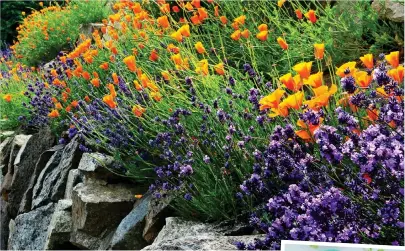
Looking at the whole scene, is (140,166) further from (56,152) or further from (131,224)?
(56,152)

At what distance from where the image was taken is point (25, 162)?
5.30 m

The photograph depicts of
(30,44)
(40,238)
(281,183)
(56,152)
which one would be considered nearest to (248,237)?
(281,183)

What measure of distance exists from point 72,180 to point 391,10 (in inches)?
88.9

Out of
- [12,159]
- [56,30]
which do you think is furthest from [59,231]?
[56,30]

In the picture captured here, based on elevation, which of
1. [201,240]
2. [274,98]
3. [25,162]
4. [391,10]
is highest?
[274,98]

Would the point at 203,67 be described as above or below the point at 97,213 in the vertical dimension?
above

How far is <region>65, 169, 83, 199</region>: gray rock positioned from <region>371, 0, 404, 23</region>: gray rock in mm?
2092

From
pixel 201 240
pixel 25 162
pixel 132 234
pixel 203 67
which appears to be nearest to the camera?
pixel 201 240

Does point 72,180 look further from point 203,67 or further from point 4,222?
point 203,67

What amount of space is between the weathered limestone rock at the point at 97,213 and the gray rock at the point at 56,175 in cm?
65

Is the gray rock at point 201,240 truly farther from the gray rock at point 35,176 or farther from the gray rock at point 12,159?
the gray rock at point 12,159

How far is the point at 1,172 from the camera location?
19.7 feet

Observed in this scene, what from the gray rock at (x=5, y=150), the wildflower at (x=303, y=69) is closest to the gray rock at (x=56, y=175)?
the gray rock at (x=5, y=150)

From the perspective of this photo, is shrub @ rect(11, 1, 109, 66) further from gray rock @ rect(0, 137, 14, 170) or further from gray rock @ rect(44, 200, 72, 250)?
gray rock @ rect(44, 200, 72, 250)
